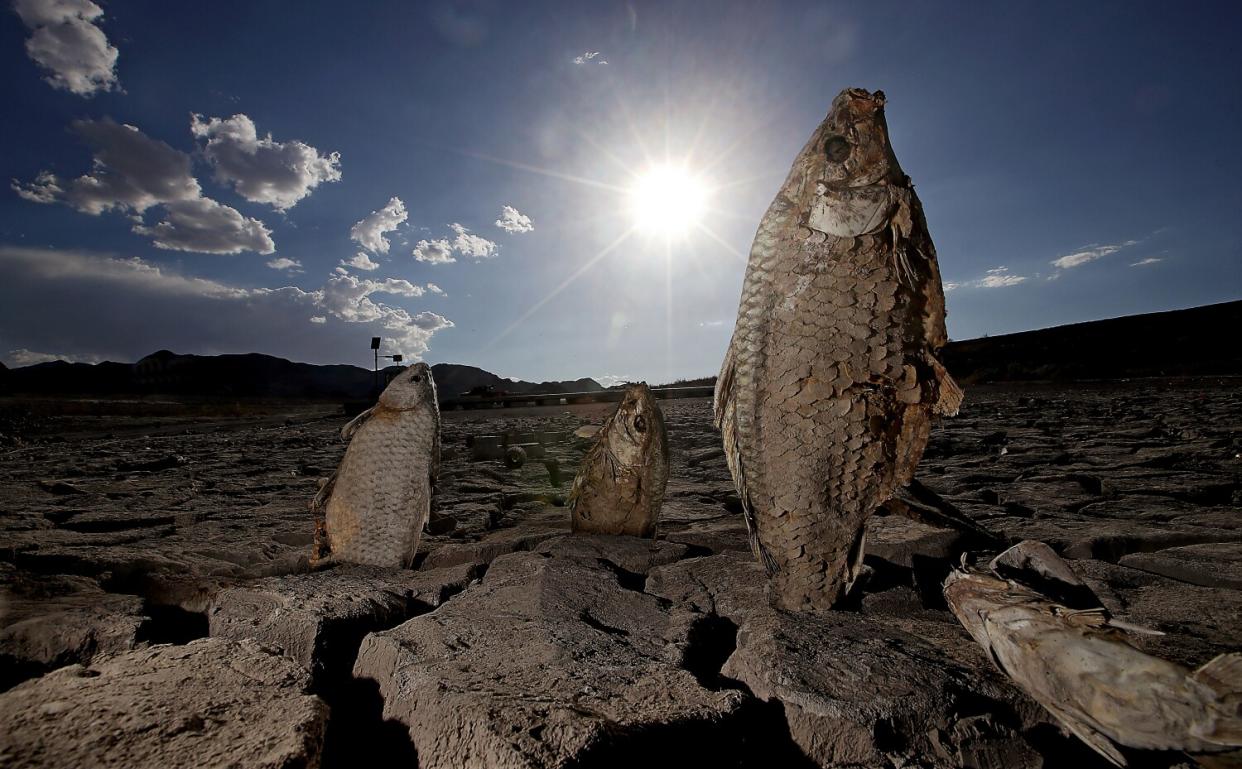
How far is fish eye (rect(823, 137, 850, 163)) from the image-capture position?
188cm

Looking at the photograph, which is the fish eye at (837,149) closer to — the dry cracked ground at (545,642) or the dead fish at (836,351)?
the dead fish at (836,351)

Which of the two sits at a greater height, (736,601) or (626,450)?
(626,450)

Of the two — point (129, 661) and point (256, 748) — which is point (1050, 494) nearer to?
point (256, 748)

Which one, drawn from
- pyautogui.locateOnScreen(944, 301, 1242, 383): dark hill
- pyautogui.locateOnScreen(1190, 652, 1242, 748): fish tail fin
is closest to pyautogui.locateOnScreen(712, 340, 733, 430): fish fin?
pyautogui.locateOnScreen(1190, 652, 1242, 748): fish tail fin

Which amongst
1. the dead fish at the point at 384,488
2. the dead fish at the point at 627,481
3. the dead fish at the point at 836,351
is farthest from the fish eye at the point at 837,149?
the dead fish at the point at 384,488

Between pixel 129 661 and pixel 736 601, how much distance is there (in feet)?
6.02

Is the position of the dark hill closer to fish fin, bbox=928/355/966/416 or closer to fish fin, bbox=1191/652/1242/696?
fish fin, bbox=928/355/966/416

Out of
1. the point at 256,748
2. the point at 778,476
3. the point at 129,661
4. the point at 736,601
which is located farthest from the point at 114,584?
the point at 778,476

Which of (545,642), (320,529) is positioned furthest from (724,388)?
(320,529)

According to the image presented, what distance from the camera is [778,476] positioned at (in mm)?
1937

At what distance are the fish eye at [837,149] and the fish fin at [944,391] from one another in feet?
2.43

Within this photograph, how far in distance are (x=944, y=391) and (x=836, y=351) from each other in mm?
399

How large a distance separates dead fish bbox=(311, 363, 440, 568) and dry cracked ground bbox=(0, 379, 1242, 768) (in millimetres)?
183

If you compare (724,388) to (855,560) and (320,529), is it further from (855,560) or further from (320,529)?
(320,529)
